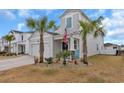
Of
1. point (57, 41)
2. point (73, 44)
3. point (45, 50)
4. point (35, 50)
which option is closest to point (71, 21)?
point (73, 44)

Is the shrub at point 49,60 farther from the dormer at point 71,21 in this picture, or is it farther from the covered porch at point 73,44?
the dormer at point 71,21

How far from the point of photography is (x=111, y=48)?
6.32 meters

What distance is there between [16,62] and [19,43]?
0.55 metres

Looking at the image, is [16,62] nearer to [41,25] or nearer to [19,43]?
[19,43]

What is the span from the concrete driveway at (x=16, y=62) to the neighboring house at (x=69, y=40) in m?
0.19

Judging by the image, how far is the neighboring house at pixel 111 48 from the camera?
6154mm

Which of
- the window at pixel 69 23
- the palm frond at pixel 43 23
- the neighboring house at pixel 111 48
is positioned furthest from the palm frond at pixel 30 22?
the neighboring house at pixel 111 48

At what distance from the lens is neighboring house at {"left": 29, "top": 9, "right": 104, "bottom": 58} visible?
20.8 feet

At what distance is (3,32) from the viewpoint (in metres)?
5.86

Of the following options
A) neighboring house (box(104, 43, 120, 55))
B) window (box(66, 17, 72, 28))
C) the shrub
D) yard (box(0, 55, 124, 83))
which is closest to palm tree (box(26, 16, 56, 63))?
the shrub

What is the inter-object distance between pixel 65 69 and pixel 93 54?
1.00m

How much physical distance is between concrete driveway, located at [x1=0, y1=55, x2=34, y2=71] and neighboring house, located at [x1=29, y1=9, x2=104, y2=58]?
19 cm
